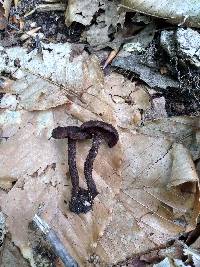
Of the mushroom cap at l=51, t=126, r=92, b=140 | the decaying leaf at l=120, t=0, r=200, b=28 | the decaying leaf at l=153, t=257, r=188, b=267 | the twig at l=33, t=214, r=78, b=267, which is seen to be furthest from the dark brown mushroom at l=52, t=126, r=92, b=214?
the decaying leaf at l=120, t=0, r=200, b=28

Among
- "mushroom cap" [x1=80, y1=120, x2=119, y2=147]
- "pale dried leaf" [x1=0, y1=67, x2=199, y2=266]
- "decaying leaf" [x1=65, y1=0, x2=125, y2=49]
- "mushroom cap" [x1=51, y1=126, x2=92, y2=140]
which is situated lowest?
"pale dried leaf" [x1=0, y1=67, x2=199, y2=266]

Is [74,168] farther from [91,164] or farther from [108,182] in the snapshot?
[108,182]

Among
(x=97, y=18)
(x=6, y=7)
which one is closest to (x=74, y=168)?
(x=97, y=18)

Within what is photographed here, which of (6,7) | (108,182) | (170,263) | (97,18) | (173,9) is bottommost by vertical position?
(170,263)

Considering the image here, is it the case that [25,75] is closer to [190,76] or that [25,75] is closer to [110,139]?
[110,139]

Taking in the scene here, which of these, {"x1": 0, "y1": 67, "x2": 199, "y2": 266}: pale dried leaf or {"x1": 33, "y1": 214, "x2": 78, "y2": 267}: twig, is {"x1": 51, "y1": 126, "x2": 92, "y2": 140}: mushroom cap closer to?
{"x1": 0, "y1": 67, "x2": 199, "y2": 266}: pale dried leaf

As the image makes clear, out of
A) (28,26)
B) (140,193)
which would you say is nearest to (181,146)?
(140,193)
